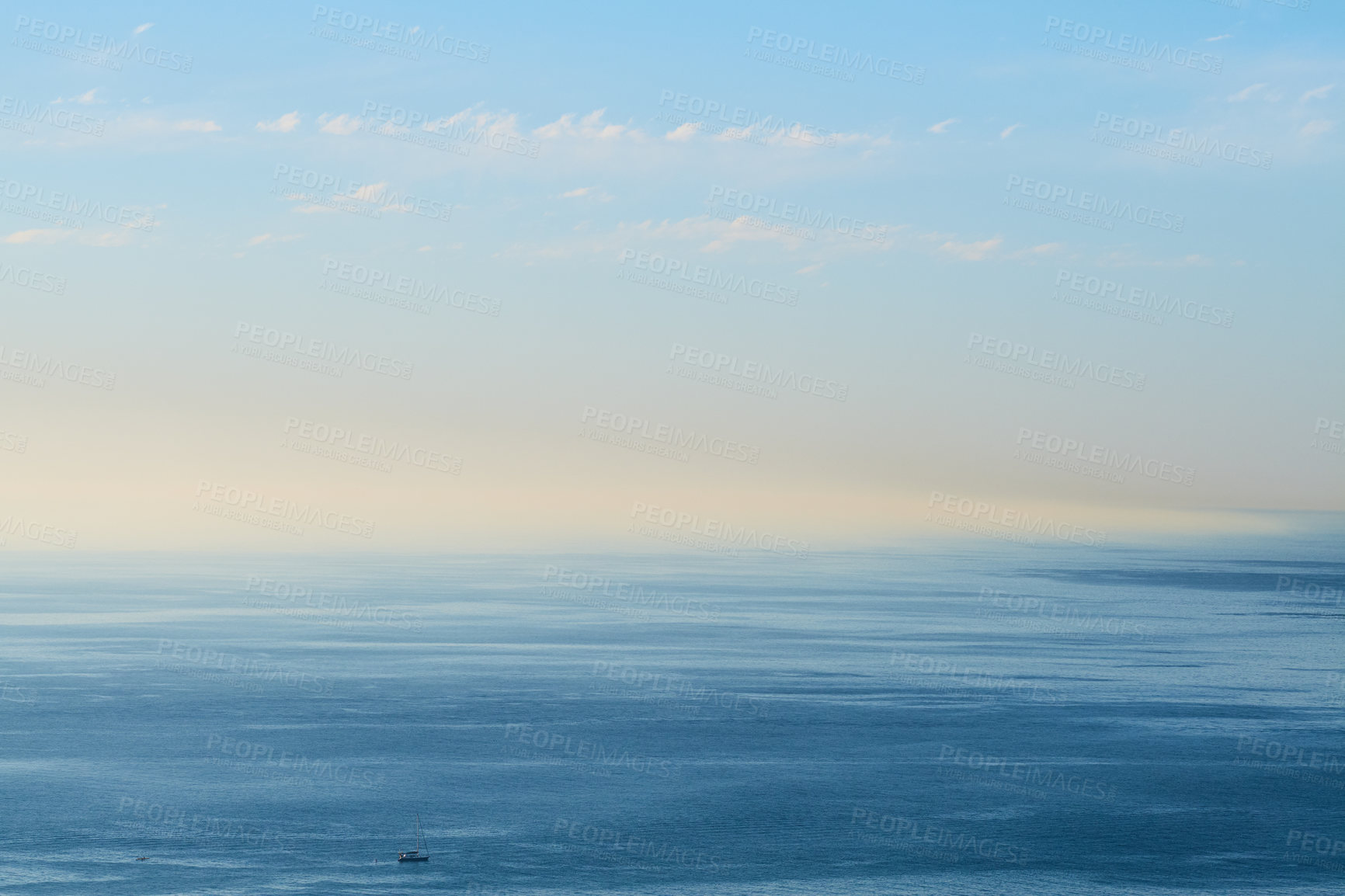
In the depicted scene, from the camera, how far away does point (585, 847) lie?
182 ft

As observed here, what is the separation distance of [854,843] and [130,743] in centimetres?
4747

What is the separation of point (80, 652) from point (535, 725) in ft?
196

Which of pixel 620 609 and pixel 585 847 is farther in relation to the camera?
pixel 620 609

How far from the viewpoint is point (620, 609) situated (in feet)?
563

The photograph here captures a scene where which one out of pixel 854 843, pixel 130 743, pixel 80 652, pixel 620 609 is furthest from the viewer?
pixel 620 609

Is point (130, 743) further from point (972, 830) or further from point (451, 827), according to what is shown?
point (972, 830)

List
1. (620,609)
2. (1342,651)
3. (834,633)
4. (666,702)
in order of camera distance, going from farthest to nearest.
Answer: (620,609) → (834,633) → (1342,651) → (666,702)

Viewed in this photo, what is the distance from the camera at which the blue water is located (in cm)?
5309

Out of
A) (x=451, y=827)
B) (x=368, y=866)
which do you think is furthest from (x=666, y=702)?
(x=368, y=866)

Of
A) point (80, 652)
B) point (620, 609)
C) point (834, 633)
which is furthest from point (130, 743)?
point (620, 609)

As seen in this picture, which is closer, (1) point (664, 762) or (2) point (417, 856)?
(2) point (417, 856)

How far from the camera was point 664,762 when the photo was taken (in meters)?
72.6

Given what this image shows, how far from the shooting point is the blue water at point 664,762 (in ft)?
174

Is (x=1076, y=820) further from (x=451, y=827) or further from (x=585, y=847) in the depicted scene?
(x=451, y=827)
